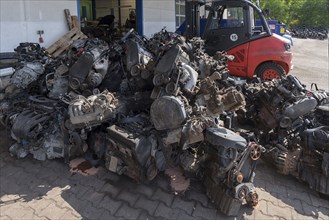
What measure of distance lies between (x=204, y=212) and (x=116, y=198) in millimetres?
916

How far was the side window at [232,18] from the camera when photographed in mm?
6981

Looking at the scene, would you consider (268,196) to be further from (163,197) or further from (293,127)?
(163,197)

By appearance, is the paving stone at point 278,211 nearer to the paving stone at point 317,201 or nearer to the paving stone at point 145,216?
the paving stone at point 317,201

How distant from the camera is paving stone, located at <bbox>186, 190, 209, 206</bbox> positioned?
2.82 metres

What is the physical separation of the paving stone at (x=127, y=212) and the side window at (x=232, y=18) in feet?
18.8

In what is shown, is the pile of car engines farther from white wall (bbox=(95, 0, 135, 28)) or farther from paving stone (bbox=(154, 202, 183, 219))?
white wall (bbox=(95, 0, 135, 28))

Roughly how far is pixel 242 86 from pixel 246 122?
0.57 metres

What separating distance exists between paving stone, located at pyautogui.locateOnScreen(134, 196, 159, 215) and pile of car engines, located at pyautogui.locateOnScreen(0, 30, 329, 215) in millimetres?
213

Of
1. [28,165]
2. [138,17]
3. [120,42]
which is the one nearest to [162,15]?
[138,17]

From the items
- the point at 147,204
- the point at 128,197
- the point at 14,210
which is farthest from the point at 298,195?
the point at 14,210

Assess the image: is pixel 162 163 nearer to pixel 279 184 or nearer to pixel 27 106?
pixel 279 184

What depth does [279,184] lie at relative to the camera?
3188mm

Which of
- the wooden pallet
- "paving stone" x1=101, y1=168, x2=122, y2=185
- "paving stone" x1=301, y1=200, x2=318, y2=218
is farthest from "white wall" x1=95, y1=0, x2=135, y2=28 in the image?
"paving stone" x1=301, y1=200, x2=318, y2=218

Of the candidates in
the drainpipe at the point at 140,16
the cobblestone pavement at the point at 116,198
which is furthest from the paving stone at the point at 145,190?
the drainpipe at the point at 140,16
